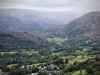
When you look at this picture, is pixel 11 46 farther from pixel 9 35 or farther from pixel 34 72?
pixel 34 72

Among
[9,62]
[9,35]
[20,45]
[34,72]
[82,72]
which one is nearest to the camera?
[82,72]

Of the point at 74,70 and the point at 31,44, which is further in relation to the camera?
the point at 31,44

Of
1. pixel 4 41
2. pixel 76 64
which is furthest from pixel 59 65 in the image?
pixel 4 41

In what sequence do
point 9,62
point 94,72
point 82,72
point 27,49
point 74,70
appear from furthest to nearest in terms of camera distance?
point 27,49, point 9,62, point 74,70, point 82,72, point 94,72

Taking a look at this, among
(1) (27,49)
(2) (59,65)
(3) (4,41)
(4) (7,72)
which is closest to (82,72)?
(2) (59,65)

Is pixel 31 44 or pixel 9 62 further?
pixel 31 44

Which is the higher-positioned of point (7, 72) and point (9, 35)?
point (9, 35)

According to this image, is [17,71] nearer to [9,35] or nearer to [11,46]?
[11,46]

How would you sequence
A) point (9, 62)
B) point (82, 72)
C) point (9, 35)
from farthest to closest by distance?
point (9, 35), point (9, 62), point (82, 72)

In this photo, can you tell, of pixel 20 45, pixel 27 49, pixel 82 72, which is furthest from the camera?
pixel 20 45
